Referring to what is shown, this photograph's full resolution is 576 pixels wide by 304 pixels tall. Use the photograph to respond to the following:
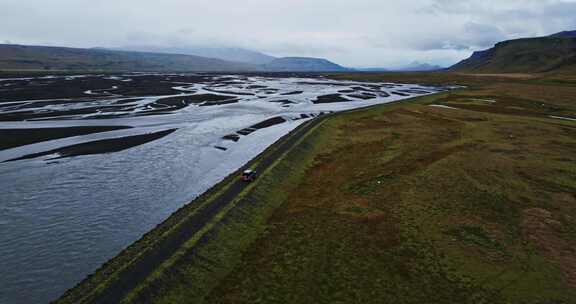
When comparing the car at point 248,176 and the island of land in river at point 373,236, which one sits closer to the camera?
the island of land in river at point 373,236

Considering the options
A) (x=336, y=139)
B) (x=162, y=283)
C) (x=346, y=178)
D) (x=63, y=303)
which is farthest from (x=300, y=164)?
(x=63, y=303)

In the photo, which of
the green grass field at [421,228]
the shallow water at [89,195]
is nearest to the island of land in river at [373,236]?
the green grass field at [421,228]

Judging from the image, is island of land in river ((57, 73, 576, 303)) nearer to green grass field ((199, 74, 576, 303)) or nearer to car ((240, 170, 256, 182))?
green grass field ((199, 74, 576, 303))

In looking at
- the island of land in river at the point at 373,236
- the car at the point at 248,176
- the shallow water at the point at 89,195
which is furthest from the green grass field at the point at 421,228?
the shallow water at the point at 89,195

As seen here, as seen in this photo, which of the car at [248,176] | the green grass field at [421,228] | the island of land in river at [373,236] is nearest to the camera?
the island of land in river at [373,236]

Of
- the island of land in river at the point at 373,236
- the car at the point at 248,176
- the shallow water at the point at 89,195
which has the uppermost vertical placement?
the car at the point at 248,176

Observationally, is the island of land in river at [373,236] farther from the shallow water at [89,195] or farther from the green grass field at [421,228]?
the shallow water at [89,195]

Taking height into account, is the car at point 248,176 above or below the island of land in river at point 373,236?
above

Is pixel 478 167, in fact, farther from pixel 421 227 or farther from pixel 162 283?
pixel 162 283

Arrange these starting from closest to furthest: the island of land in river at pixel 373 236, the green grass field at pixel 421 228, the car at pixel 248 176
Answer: the island of land in river at pixel 373 236, the green grass field at pixel 421 228, the car at pixel 248 176

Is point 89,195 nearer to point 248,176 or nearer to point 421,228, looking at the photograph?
point 248,176
